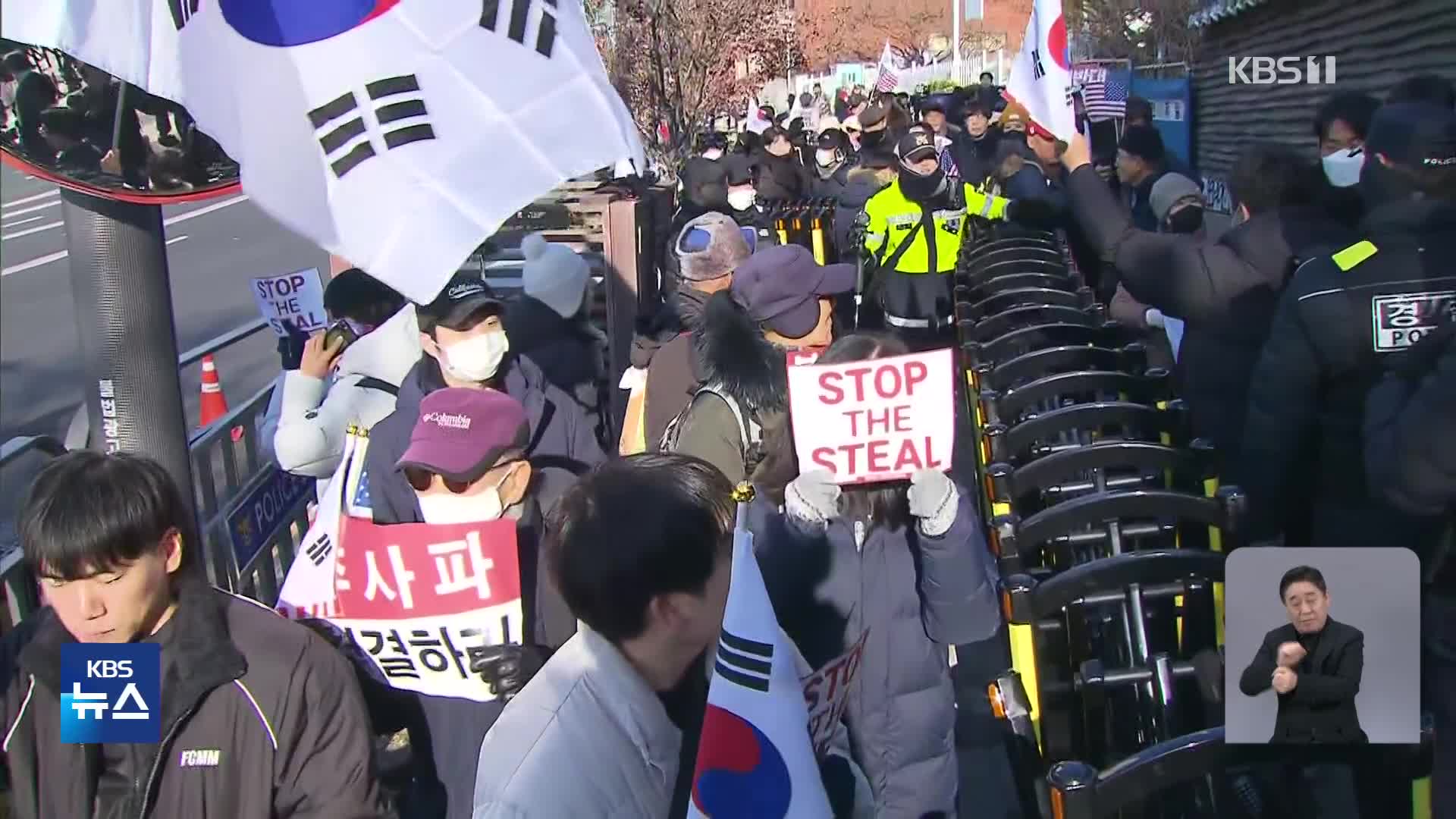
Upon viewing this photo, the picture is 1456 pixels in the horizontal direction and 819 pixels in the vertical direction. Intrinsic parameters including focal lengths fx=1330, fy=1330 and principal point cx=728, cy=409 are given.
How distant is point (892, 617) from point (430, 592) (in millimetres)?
1068

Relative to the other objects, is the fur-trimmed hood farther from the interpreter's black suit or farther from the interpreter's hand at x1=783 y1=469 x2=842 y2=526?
the interpreter's black suit

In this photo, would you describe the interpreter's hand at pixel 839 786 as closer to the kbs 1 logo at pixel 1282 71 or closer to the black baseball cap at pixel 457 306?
the black baseball cap at pixel 457 306

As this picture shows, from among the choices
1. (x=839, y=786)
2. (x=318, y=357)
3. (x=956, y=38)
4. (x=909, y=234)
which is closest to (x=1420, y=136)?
(x=839, y=786)

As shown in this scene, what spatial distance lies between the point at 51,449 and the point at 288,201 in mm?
2265

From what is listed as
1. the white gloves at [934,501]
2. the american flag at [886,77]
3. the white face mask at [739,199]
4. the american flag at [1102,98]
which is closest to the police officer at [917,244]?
the white face mask at [739,199]

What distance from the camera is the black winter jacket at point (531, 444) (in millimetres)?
3467

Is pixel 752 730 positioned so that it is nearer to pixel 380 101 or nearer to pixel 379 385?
pixel 380 101

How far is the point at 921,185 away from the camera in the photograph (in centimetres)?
802

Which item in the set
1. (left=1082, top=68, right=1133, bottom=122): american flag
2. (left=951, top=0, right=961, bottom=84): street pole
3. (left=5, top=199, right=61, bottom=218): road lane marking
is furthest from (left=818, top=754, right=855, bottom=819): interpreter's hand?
(left=5, top=199, right=61, bottom=218): road lane marking

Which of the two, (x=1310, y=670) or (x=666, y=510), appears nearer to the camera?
(x=1310, y=670)

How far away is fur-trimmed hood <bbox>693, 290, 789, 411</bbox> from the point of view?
12.3ft

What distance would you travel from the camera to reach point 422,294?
2.47 meters

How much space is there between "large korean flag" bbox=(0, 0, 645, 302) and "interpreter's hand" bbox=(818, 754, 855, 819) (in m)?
1.17

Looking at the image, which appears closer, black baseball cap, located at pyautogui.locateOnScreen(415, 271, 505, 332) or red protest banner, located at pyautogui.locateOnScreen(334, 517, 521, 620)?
red protest banner, located at pyautogui.locateOnScreen(334, 517, 521, 620)
